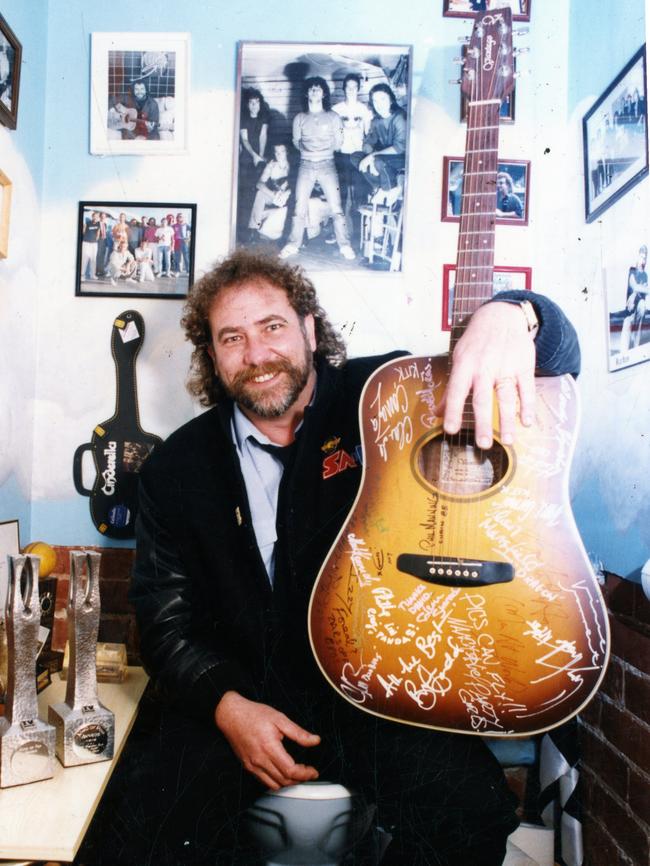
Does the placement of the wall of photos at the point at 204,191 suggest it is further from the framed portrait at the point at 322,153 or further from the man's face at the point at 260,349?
the man's face at the point at 260,349

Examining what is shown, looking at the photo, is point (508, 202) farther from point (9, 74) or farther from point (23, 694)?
point (23, 694)

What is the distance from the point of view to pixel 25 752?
111 cm

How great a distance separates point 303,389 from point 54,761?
0.95 m

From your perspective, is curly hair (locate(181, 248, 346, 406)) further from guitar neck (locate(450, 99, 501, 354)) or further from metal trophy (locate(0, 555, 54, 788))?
metal trophy (locate(0, 555, 54, 788))

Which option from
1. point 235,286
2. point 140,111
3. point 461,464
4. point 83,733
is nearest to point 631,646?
point 461,464

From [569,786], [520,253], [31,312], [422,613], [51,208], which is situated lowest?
[569,786]

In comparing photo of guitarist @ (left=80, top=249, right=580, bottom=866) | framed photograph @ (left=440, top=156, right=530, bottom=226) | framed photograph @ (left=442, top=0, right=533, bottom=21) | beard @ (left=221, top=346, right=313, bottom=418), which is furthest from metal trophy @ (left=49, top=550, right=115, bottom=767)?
framed photograph @ (left=442, top=0, right=533, bottom=21)

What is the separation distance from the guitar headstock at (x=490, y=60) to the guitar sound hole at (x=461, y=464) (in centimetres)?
76

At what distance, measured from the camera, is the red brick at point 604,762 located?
137 centimetres

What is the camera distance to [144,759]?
1.34m

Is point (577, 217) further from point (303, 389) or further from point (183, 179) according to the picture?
point (183, 179)

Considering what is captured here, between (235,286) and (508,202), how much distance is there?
0.84m

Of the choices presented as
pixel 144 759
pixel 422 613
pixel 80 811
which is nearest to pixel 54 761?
pixel 80 811

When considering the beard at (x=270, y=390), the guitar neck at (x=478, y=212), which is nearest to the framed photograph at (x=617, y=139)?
the guitar neck at (x=478, y=212)
